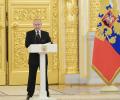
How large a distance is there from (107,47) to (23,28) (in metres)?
2.40

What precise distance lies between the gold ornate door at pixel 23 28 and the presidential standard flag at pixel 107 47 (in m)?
1.70

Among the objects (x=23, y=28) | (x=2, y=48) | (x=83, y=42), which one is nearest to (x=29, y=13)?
(x=23, y=28)

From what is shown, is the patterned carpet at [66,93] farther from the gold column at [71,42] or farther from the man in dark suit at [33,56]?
the gold column at [71,42]

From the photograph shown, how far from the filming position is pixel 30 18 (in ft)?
37.0

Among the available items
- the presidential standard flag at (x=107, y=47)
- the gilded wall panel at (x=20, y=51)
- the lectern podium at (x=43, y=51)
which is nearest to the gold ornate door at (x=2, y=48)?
the gilded wall panel at (x=20, y=51)

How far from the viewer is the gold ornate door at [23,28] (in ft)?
36.7

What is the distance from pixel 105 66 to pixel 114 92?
60 centimetres

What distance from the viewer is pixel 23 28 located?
11242 mm

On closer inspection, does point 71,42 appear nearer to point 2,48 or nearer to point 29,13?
point 29,13

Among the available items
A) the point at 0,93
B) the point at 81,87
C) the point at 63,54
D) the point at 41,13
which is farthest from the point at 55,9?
the point at 0,93

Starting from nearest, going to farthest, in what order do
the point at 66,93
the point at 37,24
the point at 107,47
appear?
the point at 37,24 → the point at 66,93 → the point at 107,47

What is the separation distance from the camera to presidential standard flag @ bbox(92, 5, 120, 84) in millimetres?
9797

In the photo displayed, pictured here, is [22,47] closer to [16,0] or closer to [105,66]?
[16,0]

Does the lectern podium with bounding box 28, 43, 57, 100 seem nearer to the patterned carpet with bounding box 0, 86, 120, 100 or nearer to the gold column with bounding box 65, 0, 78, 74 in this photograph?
the patterned carpet with bounding box 0, 86, 120, 100
